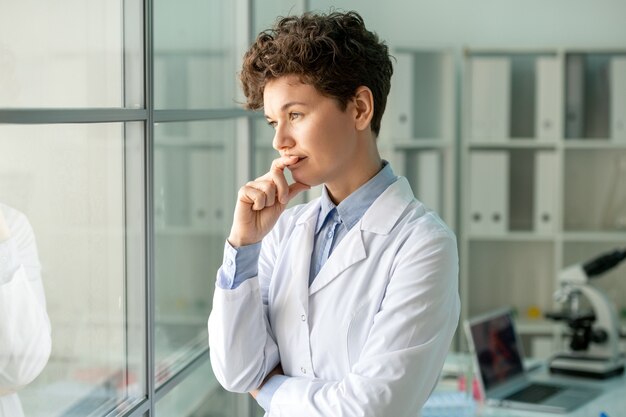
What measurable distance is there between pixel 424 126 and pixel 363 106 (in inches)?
126

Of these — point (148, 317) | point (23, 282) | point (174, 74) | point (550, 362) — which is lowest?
point (550, 362)

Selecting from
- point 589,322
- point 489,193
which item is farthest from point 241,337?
point 489,193

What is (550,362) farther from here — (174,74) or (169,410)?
(174,74)

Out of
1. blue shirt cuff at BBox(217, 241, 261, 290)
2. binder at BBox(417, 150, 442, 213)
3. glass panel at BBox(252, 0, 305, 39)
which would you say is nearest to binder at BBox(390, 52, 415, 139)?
binder at BBox(417, 150, 442, 213)

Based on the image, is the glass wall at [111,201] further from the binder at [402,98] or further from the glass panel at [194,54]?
the binder at [402,98]

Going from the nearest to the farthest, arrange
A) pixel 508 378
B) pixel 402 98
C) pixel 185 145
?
pixel 185 145 → pixel 508 378 → pixel 402 98

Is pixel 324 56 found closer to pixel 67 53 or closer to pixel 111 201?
pixel 67 53

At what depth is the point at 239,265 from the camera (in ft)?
5.04

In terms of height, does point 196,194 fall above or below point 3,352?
above

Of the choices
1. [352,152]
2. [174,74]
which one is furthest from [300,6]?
[352,152]

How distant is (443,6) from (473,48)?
1.77ft

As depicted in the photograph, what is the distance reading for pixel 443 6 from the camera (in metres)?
4.91

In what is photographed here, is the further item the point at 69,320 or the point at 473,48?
the point at 473,48

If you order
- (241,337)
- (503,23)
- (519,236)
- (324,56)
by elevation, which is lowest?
(519,236)
